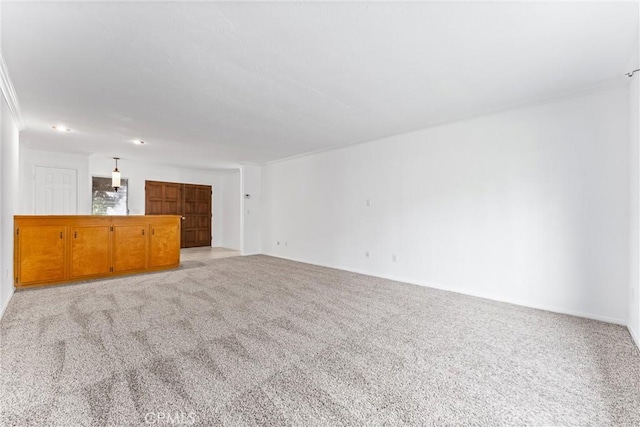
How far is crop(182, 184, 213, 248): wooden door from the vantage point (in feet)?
28.8

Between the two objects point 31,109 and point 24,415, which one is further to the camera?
point 31,109

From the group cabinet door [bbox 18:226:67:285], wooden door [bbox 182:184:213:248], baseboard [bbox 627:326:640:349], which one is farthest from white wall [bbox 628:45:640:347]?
wooden door [bbox 182:184:213:248]

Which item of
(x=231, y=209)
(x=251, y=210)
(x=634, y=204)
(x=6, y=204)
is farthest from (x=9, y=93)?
(x=634, y=204)

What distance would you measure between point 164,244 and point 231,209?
3.71 m

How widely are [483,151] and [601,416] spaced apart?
121 inches

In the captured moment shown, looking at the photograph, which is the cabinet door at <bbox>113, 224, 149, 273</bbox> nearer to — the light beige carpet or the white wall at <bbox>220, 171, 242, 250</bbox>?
the light beige carpet

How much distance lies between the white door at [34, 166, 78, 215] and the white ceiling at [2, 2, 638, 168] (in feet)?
8.06

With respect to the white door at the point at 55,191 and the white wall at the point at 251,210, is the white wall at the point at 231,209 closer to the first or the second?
the white wall at the point at 251,210

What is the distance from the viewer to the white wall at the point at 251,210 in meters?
7.55

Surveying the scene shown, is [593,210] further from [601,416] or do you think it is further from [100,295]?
[100,295]

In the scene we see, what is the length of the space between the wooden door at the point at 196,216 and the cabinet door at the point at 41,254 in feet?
14.2

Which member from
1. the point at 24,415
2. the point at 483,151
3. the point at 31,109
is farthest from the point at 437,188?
the point at 31,109

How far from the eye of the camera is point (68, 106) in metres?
3.54

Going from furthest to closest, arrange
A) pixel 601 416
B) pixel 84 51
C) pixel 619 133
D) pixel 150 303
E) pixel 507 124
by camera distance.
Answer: pixel 507 124, pixel 150 303, pixel 619 133, pixel 84 51, pixel 601 416
